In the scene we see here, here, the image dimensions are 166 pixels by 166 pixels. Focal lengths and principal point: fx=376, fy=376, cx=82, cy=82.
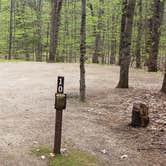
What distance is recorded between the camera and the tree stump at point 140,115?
331 inches

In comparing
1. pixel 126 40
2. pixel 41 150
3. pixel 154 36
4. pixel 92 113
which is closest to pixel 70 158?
pixel 41 150

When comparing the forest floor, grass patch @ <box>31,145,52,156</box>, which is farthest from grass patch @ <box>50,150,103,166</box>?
grass patch @ <box>31,145,52,156</box>

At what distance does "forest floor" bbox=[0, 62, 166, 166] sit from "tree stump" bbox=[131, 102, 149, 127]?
186mm

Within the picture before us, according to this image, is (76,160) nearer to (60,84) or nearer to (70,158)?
(70,158)

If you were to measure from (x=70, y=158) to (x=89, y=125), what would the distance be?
2264 millimetres

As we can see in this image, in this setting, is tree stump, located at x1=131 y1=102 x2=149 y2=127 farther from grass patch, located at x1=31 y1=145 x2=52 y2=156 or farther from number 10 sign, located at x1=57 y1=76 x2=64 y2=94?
number 10 sign, located at x1=57 y1=76 x2=64 y2=94

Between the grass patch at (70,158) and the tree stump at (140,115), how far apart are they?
215 centimetres

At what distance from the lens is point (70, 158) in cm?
634

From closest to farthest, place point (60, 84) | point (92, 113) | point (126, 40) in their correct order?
point (60, 84), point (92, 113), point (126, 40)

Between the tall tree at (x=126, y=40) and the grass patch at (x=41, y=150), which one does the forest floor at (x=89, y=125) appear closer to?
the grass patch at (x=41, y=150)

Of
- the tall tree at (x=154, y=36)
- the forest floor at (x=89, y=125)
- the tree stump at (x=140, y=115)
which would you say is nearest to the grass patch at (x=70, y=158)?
the forest floor at (x=89, y=125)

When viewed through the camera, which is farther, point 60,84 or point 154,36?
point 154,36

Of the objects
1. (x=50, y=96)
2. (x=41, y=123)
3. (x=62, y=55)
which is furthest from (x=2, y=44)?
(x=41, y=123)

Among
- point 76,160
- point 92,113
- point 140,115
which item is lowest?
point 76,160
